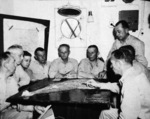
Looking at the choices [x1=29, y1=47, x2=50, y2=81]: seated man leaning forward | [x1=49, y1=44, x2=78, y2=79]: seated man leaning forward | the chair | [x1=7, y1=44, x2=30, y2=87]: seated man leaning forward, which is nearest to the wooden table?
the chair

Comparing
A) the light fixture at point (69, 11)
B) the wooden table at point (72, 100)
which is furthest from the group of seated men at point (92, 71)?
the light fixture at point (69, 11)

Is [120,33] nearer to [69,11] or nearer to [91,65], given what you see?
[91,65]

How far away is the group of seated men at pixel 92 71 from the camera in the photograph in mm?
1382

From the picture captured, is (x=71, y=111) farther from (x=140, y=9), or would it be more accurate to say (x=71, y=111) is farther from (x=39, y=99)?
(x=140, y=9)

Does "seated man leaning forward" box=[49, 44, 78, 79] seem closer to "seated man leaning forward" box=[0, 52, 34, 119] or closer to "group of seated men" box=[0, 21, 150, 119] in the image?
"group of seated men" box=[0, 21, 150, 119]

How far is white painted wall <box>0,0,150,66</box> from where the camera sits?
2.01m

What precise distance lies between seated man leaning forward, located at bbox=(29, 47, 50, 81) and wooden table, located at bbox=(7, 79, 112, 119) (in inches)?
32.2

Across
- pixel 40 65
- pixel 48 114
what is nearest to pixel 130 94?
pixel 48 114

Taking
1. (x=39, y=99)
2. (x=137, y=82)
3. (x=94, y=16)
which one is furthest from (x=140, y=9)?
(x=39, y=99)

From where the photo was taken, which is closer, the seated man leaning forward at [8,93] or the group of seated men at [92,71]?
the group of seated men at [92,71]

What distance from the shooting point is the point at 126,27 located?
2072mm

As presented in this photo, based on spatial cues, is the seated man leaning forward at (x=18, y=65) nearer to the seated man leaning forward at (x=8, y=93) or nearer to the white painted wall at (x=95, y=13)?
the seated man leaning forward at (x=8, y=93)

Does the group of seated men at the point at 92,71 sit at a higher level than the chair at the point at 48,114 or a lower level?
higher

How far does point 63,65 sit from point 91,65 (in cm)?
41
